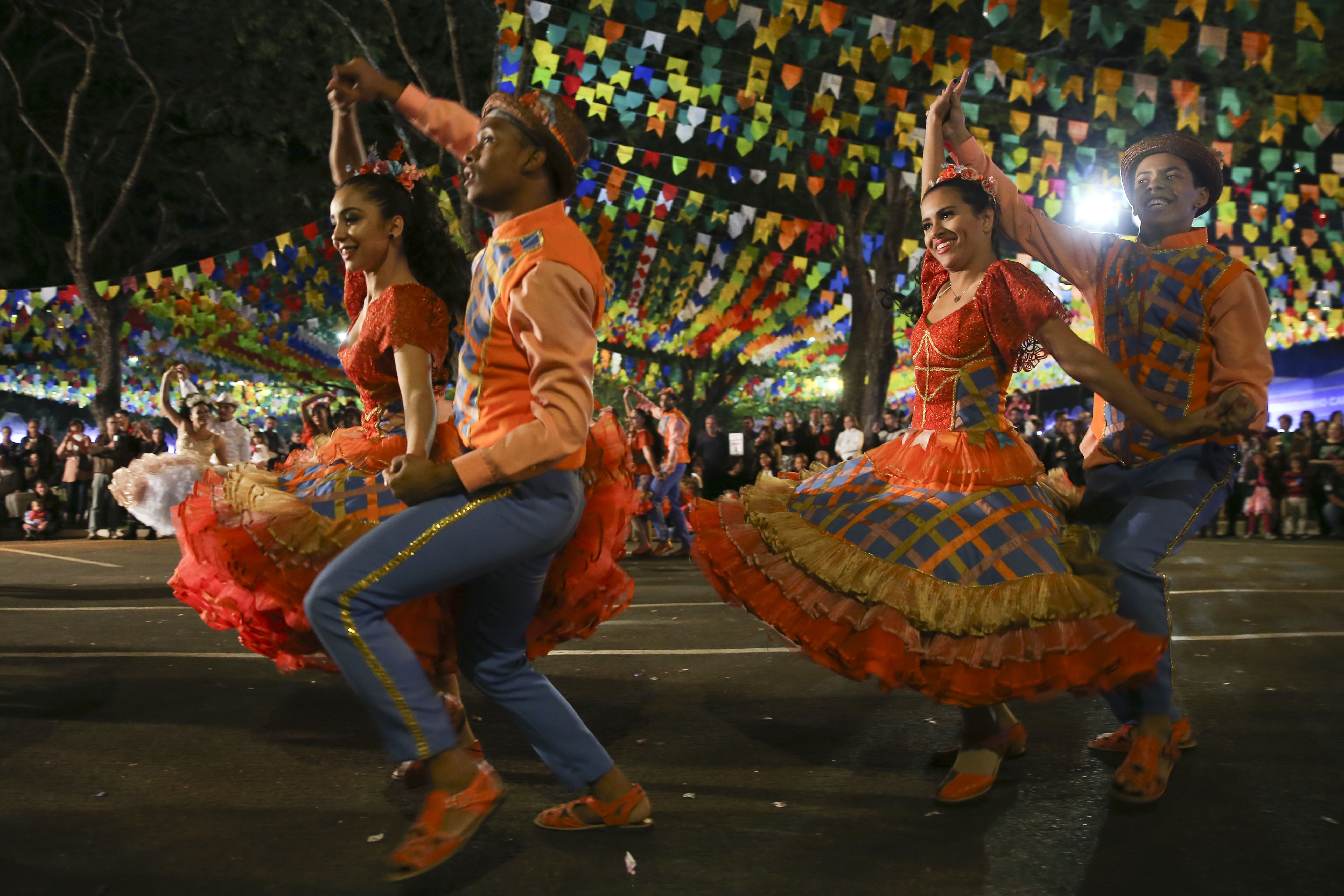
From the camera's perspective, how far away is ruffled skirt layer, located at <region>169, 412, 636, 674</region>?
10.3 feet

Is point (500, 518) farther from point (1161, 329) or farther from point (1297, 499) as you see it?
point (1297, 499)

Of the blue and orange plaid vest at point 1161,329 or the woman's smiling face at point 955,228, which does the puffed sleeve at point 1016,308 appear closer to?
the woman's smiling face at point 955,228

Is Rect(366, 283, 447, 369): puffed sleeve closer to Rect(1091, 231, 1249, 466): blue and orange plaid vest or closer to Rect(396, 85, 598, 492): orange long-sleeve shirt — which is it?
Rect(396, 85, 598, 492): orange long-sleeve shirt

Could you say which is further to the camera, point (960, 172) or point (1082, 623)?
point (960, 172)

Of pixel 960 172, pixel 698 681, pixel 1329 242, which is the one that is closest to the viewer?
pixel 960 172

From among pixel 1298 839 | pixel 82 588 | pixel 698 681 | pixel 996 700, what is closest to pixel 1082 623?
pixel 996 700

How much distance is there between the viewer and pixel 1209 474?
362 centimetres

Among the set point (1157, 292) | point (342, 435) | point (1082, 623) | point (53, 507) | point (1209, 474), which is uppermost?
point (1157, 292)

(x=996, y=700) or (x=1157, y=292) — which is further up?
(x=1157, y=292)

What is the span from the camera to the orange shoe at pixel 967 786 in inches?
131

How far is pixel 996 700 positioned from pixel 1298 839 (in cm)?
94

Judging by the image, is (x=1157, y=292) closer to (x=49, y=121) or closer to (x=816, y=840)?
(x=816, y=840)

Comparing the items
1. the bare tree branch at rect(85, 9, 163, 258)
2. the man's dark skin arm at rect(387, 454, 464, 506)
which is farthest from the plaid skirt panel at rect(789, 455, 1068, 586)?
the bare tree branch at rect(85, 9, 163, 258)

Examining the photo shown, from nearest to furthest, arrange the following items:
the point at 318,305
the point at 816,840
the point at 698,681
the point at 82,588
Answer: the point at 816,840 → the point at 698,681 → the point at 82,588 → the point at 318,305
